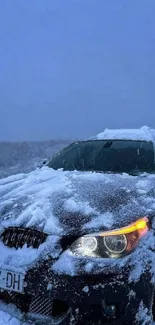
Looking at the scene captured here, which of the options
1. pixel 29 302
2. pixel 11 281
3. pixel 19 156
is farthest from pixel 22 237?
pixel 19 156

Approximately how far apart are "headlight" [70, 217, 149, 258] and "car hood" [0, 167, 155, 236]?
1.9 inches

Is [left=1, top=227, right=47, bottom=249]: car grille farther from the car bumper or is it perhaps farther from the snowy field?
the snowy field

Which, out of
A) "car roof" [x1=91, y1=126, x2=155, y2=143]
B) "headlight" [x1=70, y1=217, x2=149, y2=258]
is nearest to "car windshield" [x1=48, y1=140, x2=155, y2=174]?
"car roof" [x1=91, y1=126, x2=155, y2=143]

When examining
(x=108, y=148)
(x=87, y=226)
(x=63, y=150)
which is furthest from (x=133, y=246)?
(x=63, y=150)

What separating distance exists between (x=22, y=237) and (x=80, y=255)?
Result: 1.42 feet

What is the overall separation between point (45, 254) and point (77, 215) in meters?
0.36

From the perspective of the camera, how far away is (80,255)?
2.77m

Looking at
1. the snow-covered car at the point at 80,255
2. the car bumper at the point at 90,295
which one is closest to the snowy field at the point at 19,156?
the snow-covered car at the point at 80,255

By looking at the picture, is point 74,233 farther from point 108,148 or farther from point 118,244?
point 108,148

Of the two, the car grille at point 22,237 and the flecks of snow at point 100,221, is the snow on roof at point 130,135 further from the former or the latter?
the car grille at point 22,237

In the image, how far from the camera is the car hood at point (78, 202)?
2.90 m

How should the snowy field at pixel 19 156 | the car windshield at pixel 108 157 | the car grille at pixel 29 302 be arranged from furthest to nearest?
the snowy field at pixel 19 156, the car windshield at pixel 108 157, the car grille at pixel 29 302

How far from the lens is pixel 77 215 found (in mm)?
2971

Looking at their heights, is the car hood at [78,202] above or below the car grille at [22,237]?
above
